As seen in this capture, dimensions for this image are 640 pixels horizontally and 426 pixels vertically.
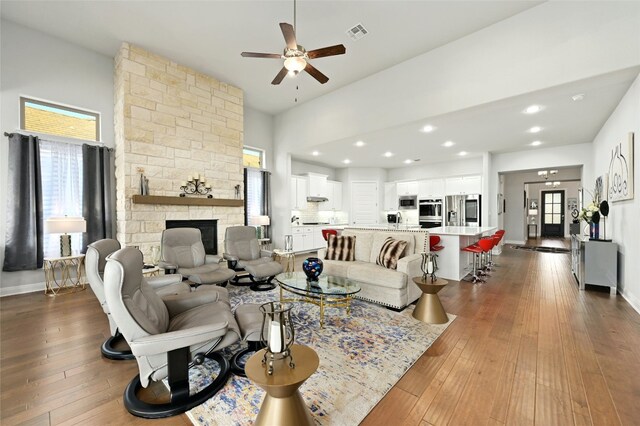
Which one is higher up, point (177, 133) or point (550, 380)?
point (177, 133)

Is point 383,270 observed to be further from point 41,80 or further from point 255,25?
point 41,80

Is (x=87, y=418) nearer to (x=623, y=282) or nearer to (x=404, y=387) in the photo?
(x=404, y=387)

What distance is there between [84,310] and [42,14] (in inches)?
166

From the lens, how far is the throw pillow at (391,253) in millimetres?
3537

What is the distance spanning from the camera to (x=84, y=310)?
3.31m

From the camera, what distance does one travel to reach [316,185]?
852 centimetres

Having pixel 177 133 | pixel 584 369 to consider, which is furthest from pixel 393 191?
pixel 584 369

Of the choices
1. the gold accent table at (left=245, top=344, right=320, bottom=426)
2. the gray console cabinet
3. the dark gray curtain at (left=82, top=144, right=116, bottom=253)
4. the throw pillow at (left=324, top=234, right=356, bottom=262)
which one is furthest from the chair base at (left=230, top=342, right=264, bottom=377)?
the gray console cabinet

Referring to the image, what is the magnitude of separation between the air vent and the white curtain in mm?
4765

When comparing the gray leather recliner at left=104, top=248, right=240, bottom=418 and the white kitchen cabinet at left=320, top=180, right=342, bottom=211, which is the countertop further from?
the white kitchen cabinet at left=320, top=180, right=342, bottom=211

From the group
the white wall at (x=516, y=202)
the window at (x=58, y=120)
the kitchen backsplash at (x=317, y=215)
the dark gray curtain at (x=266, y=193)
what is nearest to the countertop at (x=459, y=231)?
the dark gray curtain at (x=266, y=193)

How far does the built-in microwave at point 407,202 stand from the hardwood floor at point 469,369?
A: 593cm

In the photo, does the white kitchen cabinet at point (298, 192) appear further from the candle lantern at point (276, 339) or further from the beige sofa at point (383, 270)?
the candle lantern at point (276, 339)

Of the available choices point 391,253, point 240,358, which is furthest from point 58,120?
point 391,253
